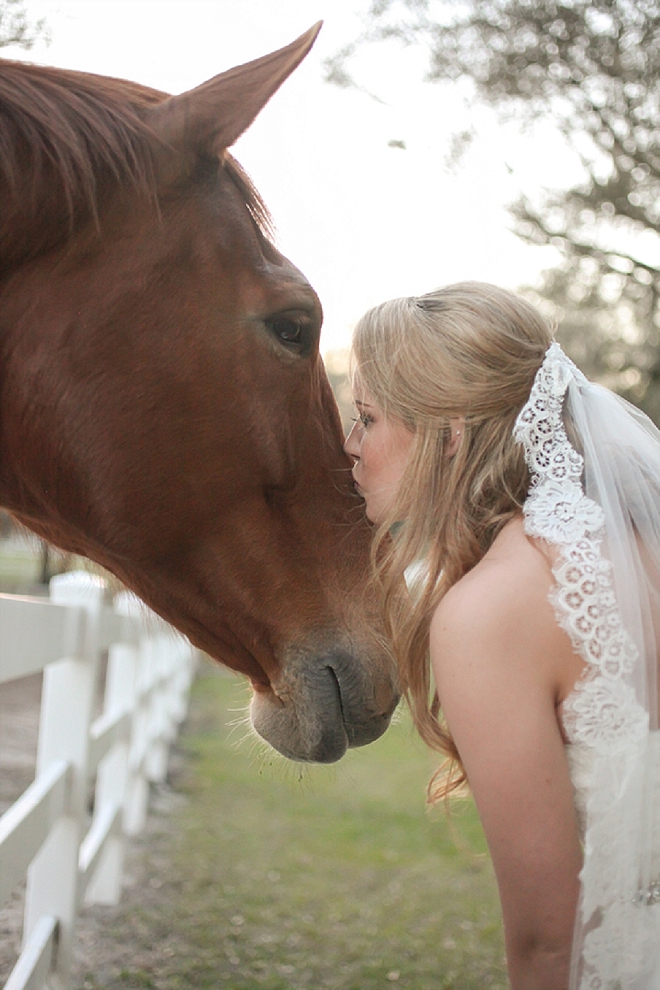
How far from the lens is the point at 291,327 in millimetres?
1966

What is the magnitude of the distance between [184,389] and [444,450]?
58 cm

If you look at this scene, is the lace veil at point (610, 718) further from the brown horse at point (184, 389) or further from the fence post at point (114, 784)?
the fence post at point (114, 784)

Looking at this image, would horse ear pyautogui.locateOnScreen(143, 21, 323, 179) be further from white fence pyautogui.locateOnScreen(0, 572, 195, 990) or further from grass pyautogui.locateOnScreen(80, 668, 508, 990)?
grass pyautogui.locateOnScreen(80, 668, 508, 990)

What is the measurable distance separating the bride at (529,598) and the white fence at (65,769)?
2.54 feet

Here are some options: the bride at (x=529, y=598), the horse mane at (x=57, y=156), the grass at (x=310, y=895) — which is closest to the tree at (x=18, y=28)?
the horse mane at (x=57, y=156)

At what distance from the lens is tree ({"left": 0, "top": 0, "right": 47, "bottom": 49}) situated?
234 centimetres

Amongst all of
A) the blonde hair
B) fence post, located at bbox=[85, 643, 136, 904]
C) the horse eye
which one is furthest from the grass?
the horse eye

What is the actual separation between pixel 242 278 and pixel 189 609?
2.47ft

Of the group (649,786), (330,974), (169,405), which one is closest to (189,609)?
(169,405)

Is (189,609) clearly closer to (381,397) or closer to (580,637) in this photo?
(381,397)

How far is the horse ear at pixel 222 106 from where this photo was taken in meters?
1.77

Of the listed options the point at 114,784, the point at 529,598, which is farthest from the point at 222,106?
the point at 114,784

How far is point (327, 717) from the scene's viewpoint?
1996 millimetres

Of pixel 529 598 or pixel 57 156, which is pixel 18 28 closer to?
pixel 57 156
